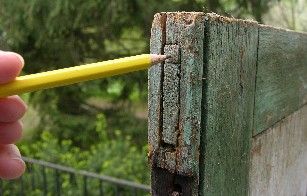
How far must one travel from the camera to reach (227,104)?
96 centimetres

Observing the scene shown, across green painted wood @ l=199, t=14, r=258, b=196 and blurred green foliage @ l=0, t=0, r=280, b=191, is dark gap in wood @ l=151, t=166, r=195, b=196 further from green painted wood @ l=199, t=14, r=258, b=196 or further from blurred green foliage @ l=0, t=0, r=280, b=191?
blurred green foliage @ l=0, t=0, r=280, b=191

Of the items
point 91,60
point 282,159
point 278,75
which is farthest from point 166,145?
point 91,60

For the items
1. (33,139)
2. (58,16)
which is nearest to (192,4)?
(58,16)

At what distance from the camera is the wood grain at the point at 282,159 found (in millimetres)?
1170

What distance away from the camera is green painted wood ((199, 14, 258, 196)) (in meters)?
0.89

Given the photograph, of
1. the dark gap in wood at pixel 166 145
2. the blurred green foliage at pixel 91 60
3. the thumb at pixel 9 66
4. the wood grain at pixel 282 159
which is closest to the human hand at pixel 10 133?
the thumb at pixel 9 66

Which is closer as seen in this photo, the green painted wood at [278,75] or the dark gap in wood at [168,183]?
the dark gap in wood at [168,183]

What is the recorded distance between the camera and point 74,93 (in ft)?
19.8

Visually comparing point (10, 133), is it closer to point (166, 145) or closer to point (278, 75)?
point (166, 145)

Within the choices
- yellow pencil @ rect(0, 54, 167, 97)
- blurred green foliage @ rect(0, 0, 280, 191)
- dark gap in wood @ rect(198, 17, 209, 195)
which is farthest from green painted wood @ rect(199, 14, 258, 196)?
blurred green foliage @ rect(0, 0, 280, 191)

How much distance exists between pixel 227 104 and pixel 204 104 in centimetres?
10

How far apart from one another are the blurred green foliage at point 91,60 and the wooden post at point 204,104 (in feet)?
11.7

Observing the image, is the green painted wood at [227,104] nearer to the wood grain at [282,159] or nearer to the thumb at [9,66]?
the wood grain at [282,159]

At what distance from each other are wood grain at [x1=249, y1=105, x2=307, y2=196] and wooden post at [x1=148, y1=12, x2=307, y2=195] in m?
0.04
